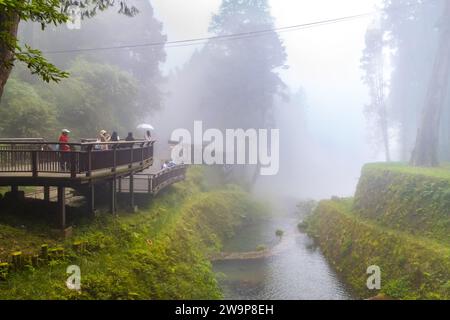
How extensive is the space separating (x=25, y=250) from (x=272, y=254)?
1646cm

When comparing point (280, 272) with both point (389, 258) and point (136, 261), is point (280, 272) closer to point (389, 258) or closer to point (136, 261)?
point (389, 258)

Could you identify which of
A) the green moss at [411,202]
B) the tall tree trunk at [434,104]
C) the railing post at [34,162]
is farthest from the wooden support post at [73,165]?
the tall tree trunk at [434,104]

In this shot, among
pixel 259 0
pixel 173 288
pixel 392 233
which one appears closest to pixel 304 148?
pixel 259 0

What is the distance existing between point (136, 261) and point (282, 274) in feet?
32.1

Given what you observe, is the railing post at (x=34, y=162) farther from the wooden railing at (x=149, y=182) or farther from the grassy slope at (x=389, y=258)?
the grassy slope at (x=389, y=258)

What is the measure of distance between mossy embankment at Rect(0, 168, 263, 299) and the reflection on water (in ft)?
5.50

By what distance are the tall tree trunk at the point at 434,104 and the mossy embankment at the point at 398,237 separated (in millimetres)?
4044

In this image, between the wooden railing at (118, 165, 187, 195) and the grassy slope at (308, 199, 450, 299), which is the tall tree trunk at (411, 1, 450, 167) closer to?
the grassy slope at (308, 199, 450, 299)

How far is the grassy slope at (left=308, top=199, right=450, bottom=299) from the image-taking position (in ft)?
47.8

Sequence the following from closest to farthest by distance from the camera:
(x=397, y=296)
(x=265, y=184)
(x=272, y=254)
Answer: (x=397, y=296)
(x=272, y=254)
(x=265, y=184)

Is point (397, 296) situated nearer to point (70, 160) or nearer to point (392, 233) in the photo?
point (392, 233)

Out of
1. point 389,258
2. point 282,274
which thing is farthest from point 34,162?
point 389,258

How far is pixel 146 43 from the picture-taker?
49.5m

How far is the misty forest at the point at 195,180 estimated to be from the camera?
41.1 feet
